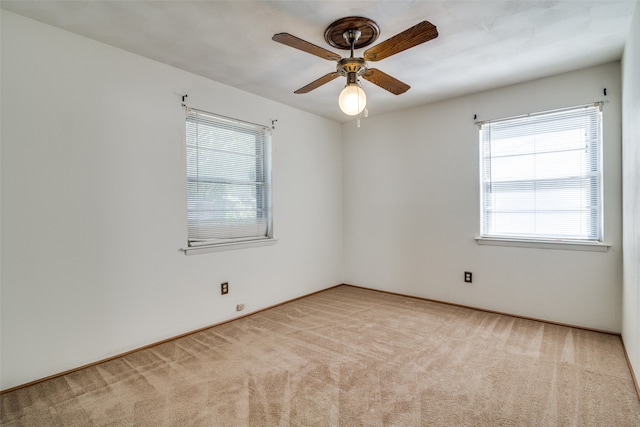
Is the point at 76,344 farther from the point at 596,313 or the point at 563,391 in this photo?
the point at 596,313

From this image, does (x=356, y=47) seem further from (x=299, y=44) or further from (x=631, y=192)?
(x=631, y=192)

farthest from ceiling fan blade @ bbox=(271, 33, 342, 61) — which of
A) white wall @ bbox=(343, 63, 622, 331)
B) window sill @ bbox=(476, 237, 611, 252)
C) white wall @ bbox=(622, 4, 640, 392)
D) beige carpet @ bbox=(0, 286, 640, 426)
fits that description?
window sill @ bbox=(476, 237, 611, 252)

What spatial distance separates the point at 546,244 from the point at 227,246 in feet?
10.8

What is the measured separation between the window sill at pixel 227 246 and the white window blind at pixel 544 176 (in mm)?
2556

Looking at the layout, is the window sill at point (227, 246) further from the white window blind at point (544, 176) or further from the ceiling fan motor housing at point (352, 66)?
the white window blind at point (544, 176)

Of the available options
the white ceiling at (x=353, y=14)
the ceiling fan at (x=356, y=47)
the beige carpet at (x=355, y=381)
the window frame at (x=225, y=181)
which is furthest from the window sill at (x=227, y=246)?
the ceiling fan at (x=356, y=47)

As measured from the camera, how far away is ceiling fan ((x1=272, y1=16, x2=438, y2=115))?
1888 mm

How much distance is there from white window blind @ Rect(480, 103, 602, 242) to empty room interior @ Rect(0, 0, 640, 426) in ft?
0.07

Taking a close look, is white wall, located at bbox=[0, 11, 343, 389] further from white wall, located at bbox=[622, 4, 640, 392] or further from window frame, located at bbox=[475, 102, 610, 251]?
white wall, located at bbox=[622, 4, 640, 392]

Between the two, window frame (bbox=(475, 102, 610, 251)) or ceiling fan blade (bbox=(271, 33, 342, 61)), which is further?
window frame (bbox=(475, 102, 610, 251))

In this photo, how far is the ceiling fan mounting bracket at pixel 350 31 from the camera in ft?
7.11

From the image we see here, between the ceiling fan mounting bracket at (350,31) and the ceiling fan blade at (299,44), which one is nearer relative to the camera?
the ceiling fan blade at (299,44)

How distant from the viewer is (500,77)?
10.6 ft

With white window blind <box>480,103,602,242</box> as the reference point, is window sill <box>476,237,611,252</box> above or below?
below
